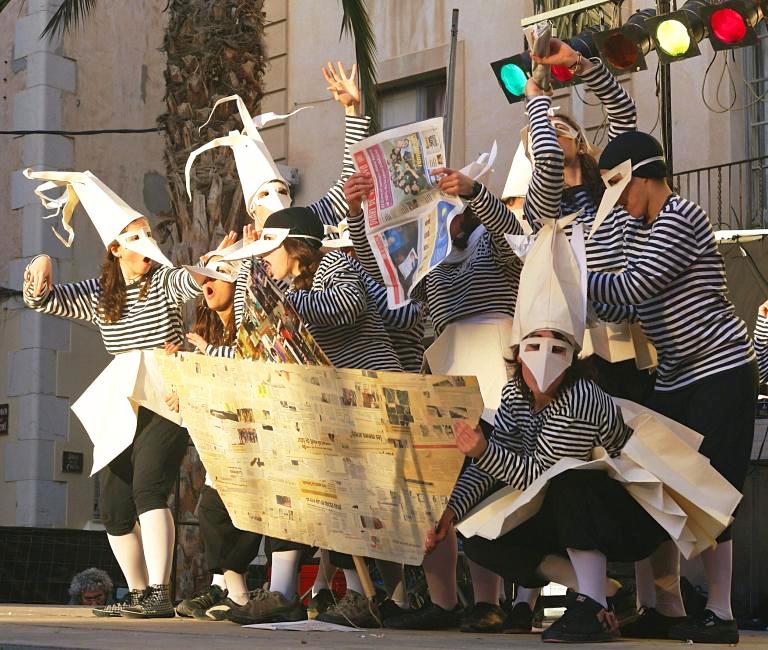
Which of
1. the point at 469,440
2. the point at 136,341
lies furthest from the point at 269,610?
the point at 136,341

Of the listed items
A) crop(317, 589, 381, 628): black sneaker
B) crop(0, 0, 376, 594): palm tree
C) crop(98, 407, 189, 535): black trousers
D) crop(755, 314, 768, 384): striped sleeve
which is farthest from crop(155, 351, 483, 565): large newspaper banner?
crop(0, 0, 376, 594): palm tree

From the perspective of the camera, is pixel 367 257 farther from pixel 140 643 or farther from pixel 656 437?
pixel 140 643

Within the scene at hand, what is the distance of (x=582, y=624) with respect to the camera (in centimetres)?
499

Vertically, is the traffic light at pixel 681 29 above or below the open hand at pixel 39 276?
above

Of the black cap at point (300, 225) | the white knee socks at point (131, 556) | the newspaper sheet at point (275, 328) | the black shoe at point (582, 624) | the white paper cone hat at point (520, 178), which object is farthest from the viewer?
the white knee socks at point (131, 556)

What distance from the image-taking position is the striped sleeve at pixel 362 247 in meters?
6.08

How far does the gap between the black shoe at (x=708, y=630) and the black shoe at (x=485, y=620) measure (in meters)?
0.79

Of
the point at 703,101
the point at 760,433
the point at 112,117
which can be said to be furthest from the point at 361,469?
the point at 112,117

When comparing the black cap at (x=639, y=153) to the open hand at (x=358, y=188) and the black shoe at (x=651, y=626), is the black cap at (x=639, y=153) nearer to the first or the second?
the open hand at (x=358, y=188)

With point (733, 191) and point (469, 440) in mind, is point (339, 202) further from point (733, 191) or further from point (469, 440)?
point (733, 191)

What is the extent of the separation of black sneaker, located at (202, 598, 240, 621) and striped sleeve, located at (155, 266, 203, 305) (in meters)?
1.35

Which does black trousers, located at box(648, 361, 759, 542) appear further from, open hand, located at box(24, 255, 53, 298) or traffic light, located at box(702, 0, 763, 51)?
traffic light, located at box(702, 0, 763, 51)

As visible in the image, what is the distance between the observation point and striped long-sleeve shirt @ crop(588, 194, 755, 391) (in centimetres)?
525

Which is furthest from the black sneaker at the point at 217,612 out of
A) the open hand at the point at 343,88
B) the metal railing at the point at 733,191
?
the metal railing at the point at 733,191
